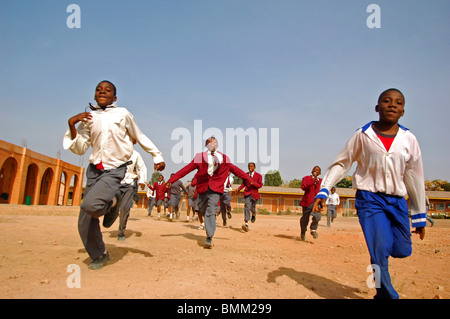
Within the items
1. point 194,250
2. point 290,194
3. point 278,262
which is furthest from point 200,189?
point 290,194

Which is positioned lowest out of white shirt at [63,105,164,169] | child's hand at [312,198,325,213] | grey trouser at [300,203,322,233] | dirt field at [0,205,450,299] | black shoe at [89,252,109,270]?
dirt field at [0,205,450,299]

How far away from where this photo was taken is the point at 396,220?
345 cm

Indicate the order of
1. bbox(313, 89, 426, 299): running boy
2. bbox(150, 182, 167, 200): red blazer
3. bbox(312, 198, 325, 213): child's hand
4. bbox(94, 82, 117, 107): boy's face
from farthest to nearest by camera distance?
bbox(150, 182, 167, 200): red blazer, bbox(94, 82, 117, 107): boy's face, bbox(312, 198, 325, 213): child's hand, bbox(313, 89, 426, 299): running boy

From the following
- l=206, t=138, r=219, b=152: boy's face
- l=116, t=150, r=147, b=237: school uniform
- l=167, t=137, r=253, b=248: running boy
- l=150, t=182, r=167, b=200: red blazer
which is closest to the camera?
l=167, t=137, r=253, b=248: running boy

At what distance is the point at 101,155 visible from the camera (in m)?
4.46

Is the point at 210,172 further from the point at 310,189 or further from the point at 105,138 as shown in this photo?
the point at 310,189

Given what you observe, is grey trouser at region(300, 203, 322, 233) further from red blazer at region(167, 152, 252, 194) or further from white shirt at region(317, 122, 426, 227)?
white shirt at region(317, 122, 426, 227)

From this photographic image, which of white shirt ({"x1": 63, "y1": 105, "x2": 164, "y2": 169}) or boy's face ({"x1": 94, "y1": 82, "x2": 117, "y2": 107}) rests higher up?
boy's face ({"x1": 94, "y1": 82, "x2": 117, "y2": 107})

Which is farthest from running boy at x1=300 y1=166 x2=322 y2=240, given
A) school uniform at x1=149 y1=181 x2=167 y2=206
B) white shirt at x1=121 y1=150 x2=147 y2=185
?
school uniform at x1=149 y1=181 x2=167 y2=206

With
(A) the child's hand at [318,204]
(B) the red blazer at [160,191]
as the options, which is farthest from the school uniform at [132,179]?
(B) the red blazer at [160,191]

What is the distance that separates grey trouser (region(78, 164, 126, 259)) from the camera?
13.5 ft

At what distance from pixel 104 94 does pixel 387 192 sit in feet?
12.5
